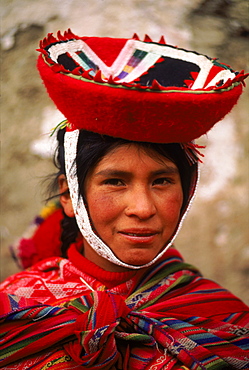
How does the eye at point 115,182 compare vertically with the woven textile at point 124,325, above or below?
above

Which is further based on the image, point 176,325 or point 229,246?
point 229,246

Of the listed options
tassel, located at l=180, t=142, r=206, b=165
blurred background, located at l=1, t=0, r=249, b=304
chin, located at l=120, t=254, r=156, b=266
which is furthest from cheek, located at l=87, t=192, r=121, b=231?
blurred background, located at l=1, t=0, r=249, b=304

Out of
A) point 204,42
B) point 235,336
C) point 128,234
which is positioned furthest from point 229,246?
point 128,234

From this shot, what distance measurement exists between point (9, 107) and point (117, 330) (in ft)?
4.57

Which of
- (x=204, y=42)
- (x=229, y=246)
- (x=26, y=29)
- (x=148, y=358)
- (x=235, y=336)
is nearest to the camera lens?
(x=148, y=358)

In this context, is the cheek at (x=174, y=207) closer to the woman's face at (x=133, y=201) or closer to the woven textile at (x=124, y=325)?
the woman's face at (x=133, y=201)

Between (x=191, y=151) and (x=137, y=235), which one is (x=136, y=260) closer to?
(x=137, y=235)

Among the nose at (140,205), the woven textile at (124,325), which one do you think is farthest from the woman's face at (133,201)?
the woven textile at (124,325)

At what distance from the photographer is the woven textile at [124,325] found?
129cm

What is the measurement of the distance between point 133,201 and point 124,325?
0.36 metres

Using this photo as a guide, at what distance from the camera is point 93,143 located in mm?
1410

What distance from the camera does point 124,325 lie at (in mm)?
1366

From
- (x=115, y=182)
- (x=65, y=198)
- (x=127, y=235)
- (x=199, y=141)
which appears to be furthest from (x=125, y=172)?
(x=199, y=141)

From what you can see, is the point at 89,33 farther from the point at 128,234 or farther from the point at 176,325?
the point at 176,325
